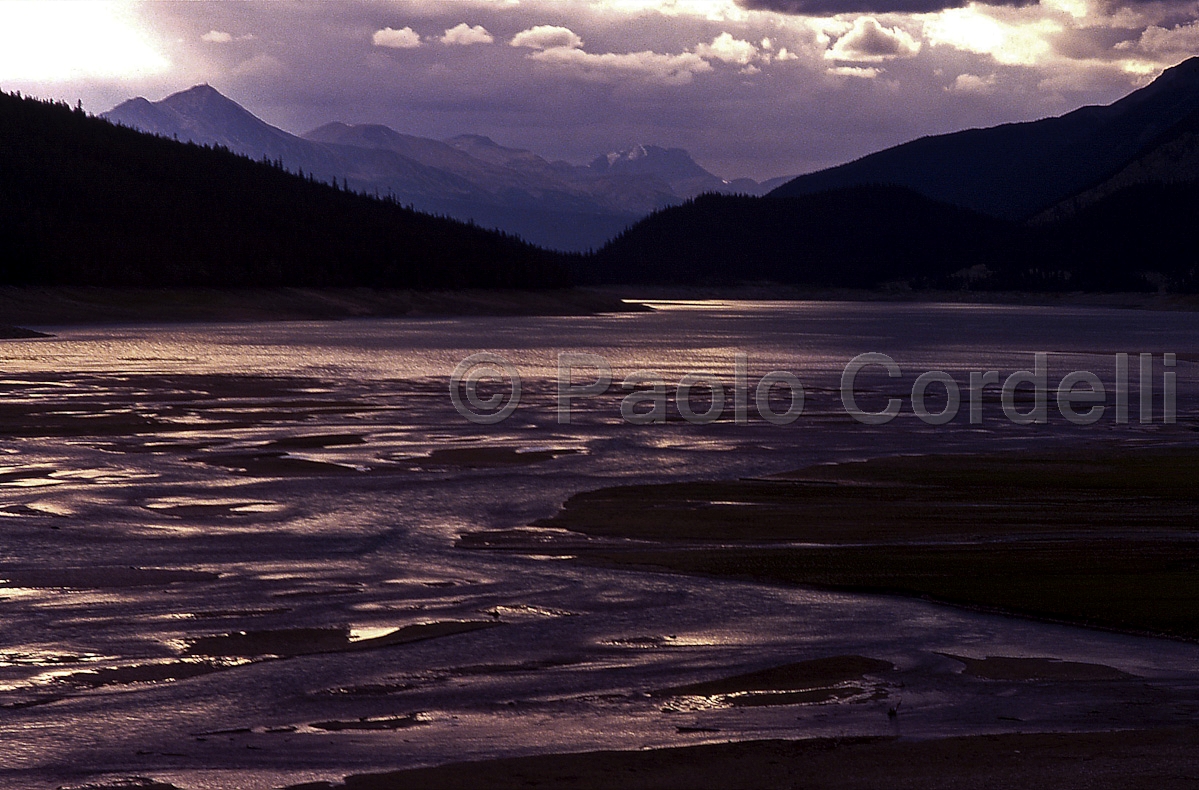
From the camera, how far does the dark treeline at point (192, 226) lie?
119 m

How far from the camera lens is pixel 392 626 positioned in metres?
11.3

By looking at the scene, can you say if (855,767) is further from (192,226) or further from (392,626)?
(192,226)

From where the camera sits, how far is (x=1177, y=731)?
872 cm

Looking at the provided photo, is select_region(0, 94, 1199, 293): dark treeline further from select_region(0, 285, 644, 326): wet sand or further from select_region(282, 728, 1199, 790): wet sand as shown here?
select_region(282, 728, 1199, 790): wet sand

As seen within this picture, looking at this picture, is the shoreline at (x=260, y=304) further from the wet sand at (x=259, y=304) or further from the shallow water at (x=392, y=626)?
the shallow water at (x=392, y=626)

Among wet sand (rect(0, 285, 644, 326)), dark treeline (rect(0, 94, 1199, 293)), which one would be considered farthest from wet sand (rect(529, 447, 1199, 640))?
dark treeline (rect(0, 94, 1199, 293))

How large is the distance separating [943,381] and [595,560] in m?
30.7

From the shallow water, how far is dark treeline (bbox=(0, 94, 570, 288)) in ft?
291

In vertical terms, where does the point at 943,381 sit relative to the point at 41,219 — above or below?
below

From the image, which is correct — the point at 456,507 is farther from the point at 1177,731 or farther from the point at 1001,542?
the point at 1177,731

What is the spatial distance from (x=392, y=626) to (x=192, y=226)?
141m

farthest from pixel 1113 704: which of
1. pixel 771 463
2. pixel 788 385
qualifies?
pixel 788 385

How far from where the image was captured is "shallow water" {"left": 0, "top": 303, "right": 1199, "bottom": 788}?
8.63 meters

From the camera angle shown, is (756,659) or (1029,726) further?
(756,659)
